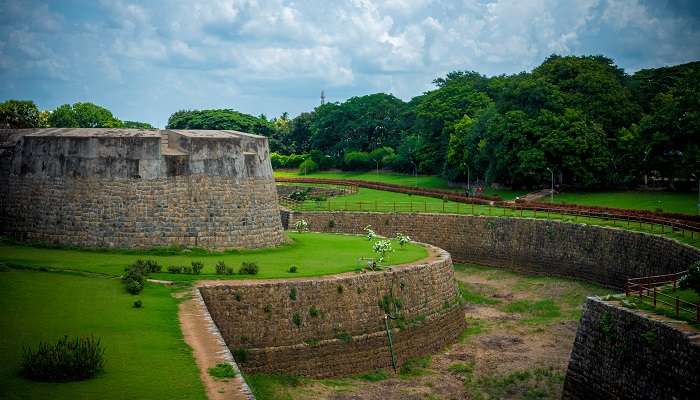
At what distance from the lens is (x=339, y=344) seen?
85.1 feet

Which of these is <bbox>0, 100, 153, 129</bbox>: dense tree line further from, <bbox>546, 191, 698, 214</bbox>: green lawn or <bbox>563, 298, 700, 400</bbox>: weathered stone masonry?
<bbox>563, 298, 700, 400</bbox>: weathered stone masonry

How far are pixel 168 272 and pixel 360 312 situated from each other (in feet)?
21.9

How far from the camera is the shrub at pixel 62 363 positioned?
15.1m

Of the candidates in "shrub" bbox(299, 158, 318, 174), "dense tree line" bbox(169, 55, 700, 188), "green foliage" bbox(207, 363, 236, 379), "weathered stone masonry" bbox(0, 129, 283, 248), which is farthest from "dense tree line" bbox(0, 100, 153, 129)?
"green foliage" bbox(207, 363, 236, 379)

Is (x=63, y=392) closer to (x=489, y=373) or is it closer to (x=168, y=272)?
(x=168, y=272)

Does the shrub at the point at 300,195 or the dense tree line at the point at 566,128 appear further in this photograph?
the shrub at the point at 300,195

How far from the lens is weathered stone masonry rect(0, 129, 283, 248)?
3100 cm

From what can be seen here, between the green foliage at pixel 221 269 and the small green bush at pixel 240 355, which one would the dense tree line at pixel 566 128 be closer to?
the green foliage at pixel 221 269

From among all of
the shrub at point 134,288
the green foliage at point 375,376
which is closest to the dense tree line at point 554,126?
the green foliage at point 375,376

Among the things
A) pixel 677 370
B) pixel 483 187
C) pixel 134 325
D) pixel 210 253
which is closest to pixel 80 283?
pixel 134 325

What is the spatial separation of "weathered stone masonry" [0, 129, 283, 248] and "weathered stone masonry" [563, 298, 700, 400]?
51.0 ft

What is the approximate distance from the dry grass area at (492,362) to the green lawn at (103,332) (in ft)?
13.7

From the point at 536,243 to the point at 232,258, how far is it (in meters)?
21.6

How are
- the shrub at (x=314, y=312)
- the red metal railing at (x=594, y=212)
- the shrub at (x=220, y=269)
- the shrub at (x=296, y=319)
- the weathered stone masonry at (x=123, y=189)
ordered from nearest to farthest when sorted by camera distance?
the shrub at (x=296, y=319), the shrub at (x=314, y=312), the shrub at (x=220, y=269), the weathered stone masonry at (x=123, y=189), the red metal railing at (x=594, y=212)
